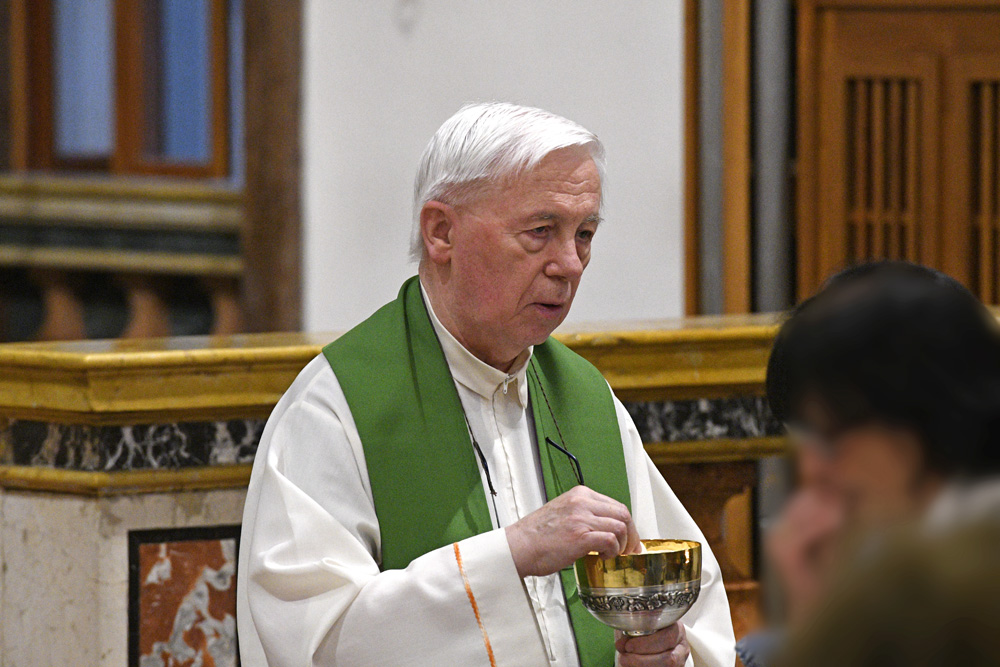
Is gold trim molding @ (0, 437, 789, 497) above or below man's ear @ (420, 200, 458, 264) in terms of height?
below

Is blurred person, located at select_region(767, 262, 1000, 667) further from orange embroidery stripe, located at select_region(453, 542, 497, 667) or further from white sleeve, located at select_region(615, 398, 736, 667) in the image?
→ white sleeve, located at select_region(615, 398, 736, 667)

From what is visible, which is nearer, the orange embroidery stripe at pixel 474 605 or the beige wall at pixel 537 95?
the orange embroidery stripe at pixel 474 605

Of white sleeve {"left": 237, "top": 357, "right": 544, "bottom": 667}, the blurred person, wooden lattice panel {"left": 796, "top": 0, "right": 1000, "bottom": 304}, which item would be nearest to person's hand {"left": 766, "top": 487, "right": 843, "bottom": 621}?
the blurred person

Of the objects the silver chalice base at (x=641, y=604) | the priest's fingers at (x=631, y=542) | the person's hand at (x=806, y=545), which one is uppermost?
the person's hand at (x=806, y=545)

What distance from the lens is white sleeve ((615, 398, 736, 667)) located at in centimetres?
223

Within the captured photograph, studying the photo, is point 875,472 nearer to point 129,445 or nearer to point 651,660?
point 651,660

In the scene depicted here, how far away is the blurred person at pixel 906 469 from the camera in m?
0.60

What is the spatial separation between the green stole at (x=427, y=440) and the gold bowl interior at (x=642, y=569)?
0.32 m

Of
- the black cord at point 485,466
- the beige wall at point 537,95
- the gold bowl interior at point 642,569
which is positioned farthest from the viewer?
the beige wall at point 537,95

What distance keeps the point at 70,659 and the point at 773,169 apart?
3.29m

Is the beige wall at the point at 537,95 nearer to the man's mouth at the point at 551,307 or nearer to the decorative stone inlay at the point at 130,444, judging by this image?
the decorative stone inlay at the point at 130,444

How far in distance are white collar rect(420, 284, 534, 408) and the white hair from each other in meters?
0.24

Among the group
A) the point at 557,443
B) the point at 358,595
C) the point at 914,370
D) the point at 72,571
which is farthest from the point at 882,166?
the point at 914,370

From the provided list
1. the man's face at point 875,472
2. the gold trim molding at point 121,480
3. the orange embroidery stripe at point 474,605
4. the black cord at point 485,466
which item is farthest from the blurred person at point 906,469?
the gold trim molding at point 121,480
